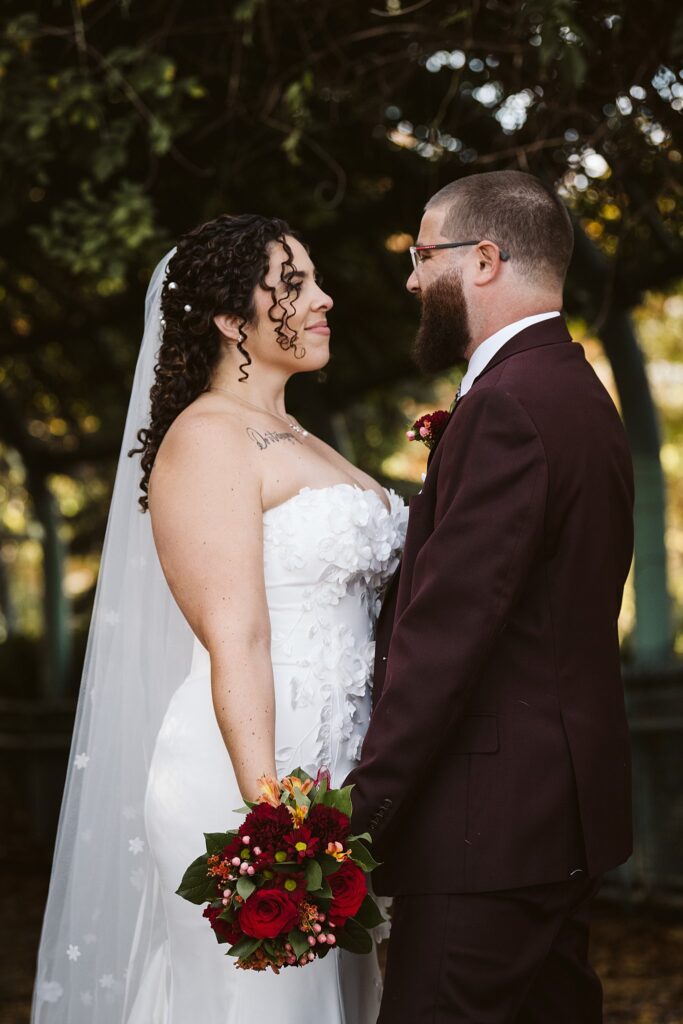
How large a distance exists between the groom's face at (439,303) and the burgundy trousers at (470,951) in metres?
1.27

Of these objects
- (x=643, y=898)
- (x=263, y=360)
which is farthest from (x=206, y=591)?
(x=643, y=898)

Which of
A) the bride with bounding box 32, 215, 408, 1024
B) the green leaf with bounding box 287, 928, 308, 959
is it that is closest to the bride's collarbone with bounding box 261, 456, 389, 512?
the bride with bounding box 32, 215, 408, 1024

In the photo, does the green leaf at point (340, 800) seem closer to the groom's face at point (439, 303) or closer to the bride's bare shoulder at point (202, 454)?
the bride's bare shoulder at point (202, 454)

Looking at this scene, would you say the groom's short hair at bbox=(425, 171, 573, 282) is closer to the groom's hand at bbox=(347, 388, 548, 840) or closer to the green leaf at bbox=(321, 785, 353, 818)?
the groom's hand at bbox=(347, 388, 548, 840)

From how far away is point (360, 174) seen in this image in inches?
241

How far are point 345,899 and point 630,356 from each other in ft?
15.4

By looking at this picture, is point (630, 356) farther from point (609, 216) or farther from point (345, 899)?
point (345, 899)

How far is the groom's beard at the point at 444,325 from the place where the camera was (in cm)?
290

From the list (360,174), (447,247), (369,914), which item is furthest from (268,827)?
(360,174)

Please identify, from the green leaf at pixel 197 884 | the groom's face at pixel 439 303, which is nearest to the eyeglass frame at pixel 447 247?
the groom's face at pixel 439 303

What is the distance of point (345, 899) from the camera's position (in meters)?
2.38

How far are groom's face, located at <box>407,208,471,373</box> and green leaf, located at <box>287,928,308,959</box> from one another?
138 cm

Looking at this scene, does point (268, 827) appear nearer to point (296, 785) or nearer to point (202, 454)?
point (296, 785)

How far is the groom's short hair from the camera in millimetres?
2842
